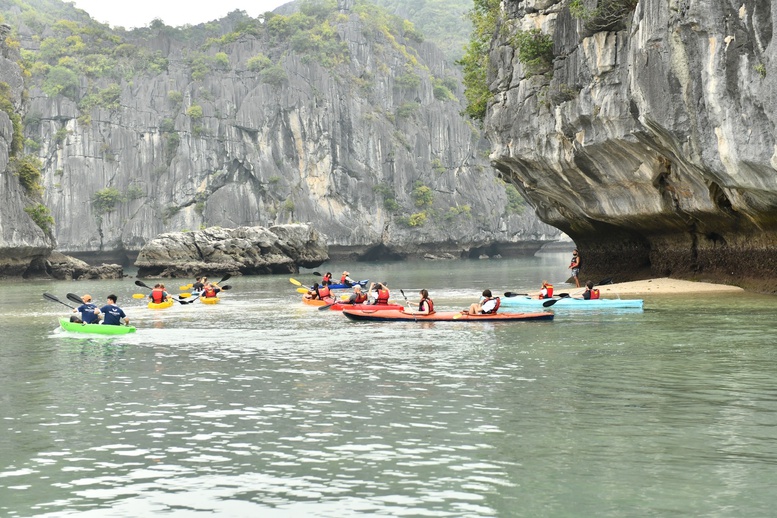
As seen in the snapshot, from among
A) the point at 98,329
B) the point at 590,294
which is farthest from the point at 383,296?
the point at 98,329

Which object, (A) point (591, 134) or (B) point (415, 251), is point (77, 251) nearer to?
(B) point (415, 251)

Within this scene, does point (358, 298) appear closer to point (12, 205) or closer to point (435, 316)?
point (435, 316)

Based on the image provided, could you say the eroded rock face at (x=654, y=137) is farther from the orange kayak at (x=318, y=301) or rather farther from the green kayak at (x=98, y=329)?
the green kayak at (x=98, y=329)

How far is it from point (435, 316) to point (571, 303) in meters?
5.73

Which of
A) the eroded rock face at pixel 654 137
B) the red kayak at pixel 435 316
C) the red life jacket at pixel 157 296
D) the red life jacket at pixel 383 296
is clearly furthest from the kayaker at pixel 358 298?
the eroded rock face at pixel 654 137

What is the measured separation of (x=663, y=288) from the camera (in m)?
33.5

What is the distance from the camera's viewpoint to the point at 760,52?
21.3m

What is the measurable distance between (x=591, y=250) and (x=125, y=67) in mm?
84363

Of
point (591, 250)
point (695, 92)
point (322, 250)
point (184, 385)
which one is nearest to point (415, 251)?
point (322, 250)

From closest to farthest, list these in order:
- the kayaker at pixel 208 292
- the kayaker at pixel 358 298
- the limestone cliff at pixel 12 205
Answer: the kayaker at pixel 358 298
the kayaker at pixel 208 292
the limestone cliff at pixel 12 205

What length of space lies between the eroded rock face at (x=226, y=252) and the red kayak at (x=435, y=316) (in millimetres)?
41363

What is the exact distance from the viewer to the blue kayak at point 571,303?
27375 mm

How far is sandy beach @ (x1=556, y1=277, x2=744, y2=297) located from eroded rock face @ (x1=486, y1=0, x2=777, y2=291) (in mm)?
667

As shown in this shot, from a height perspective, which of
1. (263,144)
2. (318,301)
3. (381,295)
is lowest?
(318,301)
